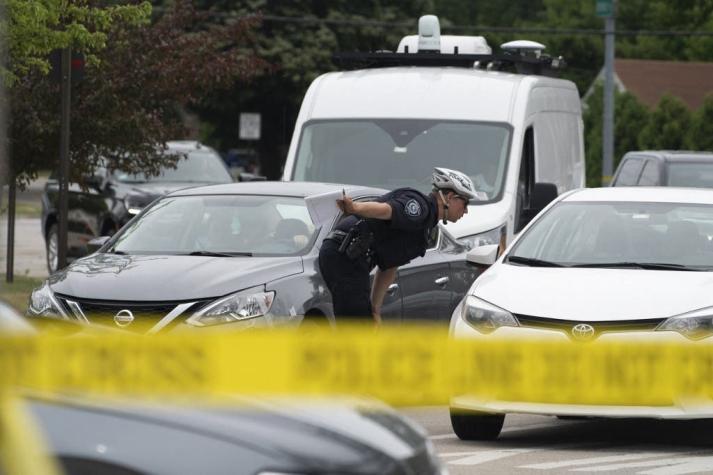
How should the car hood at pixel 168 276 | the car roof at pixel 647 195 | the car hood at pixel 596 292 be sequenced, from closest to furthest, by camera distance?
the car hood at pixel 596 292 → the car hood at pixel 168 276 → the car roof at pixel 647 195

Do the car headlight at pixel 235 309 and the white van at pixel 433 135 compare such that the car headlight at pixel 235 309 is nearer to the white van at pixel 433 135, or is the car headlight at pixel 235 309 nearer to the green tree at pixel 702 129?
the white van at pixel 433 135

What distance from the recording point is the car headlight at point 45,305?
1072cm

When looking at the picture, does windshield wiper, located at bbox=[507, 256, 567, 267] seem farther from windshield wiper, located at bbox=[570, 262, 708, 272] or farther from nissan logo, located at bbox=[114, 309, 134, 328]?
nissan logo, located at bbox=[114, 309, 134, 328]

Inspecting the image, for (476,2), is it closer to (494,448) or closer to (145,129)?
(145,129)

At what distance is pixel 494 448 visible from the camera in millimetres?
10086

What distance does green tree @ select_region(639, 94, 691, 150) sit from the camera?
50.9 metres

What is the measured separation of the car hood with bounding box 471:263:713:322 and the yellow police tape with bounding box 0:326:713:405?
1.04 metres

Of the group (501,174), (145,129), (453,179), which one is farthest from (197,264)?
(145,129)

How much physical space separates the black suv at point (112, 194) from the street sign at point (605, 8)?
18911 mm

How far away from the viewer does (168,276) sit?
10.6 meters

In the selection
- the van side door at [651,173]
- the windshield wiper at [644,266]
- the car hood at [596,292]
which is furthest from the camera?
the van side door at [651,173]

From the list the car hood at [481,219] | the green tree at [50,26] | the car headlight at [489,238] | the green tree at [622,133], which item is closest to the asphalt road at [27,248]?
the green tree at [50,26]

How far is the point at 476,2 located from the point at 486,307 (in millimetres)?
87533

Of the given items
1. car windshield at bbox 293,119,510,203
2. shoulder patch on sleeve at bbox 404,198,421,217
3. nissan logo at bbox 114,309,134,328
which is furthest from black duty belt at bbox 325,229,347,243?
car windshield at bbox 293,119,510,203
